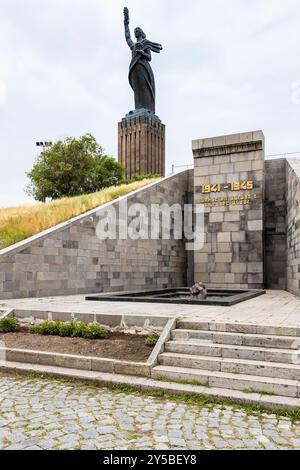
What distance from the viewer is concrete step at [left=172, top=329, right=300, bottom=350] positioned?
5.32 meters

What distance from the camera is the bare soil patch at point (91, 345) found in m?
5.77

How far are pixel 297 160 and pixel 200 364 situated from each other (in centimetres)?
1319

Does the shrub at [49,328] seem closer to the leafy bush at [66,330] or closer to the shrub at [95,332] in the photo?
the leafy bush at [66,330]

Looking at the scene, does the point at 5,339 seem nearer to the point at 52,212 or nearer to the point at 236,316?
the point at 236,316

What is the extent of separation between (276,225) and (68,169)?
68.6 feet

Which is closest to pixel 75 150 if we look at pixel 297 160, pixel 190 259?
pixel 190 259

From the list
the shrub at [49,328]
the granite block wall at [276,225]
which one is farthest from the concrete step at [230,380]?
the granite block wall at [276,225]

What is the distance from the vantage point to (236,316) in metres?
6.93

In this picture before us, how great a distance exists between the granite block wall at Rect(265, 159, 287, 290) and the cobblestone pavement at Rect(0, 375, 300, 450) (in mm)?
12699

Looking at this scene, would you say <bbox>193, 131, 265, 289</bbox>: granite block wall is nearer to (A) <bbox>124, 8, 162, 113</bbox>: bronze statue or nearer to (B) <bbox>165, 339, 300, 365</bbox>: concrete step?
(B) <bbox>165, 339, 300, 365</bbox>: concrete step

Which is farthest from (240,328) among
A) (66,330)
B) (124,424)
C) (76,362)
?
(66,330)

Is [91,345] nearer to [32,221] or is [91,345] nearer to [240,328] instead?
[240,328]

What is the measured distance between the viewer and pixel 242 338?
220 inches

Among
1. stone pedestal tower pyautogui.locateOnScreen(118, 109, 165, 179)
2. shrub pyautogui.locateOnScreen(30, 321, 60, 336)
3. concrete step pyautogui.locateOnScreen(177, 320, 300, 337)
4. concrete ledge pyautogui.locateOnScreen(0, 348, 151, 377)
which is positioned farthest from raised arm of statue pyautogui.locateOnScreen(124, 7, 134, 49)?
concrete ledge pyautogui.locateOnScreen(0, 348, 151, 377)
